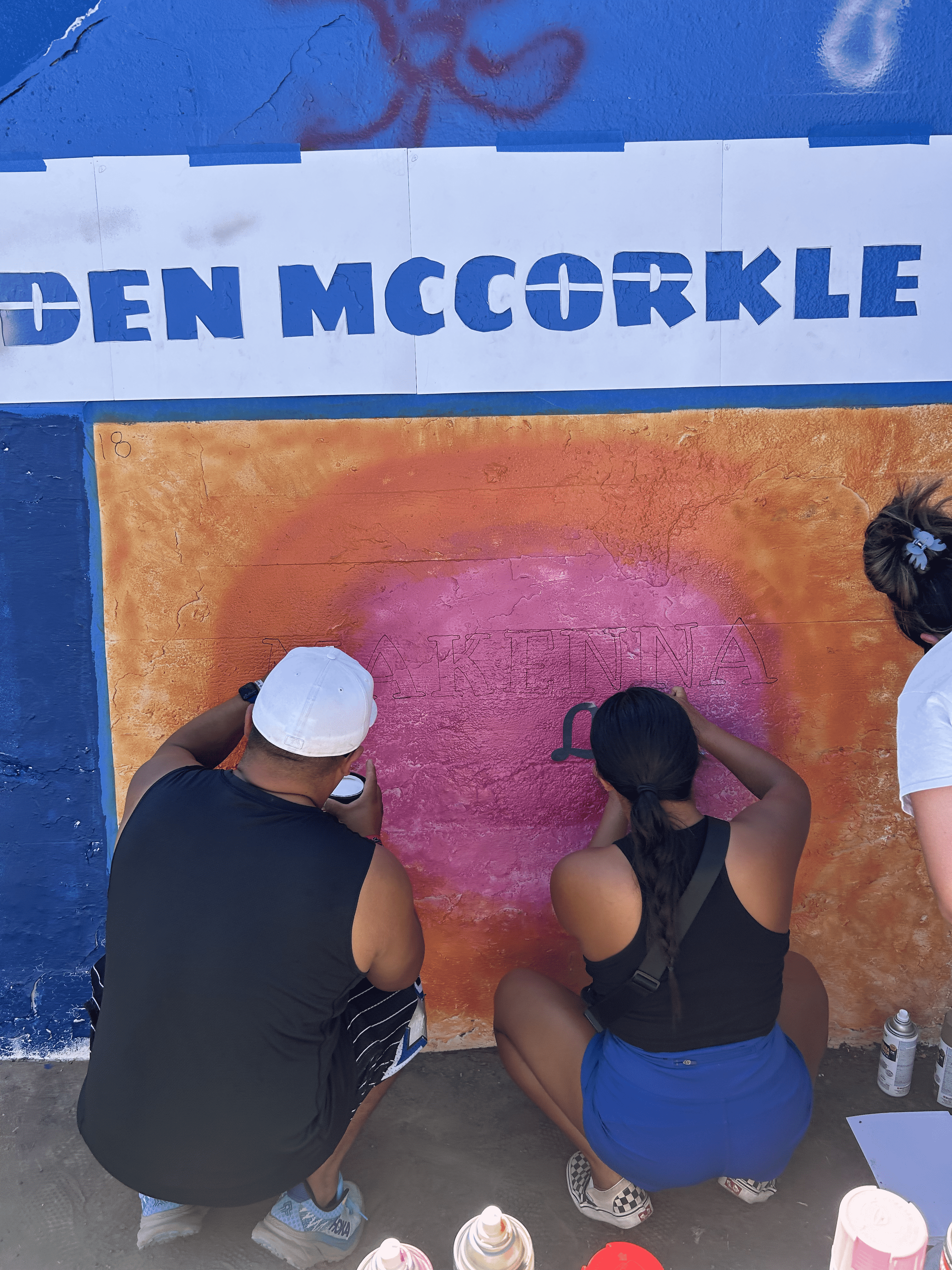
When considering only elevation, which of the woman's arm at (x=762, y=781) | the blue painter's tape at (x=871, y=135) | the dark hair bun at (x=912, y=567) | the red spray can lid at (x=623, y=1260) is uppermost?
the blue painter's tape at (x=871, y=135)

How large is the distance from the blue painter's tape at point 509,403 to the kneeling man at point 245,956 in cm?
82

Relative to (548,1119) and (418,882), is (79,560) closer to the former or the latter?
(418,882)

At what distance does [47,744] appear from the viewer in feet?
7.95

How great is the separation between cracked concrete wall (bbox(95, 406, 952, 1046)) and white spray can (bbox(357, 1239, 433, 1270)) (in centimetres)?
129

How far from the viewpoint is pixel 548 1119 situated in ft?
7.76

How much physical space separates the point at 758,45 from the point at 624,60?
1.12 ft

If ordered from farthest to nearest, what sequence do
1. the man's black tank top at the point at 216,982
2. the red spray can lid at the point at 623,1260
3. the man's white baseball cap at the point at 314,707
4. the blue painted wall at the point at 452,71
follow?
the blue painted wall at the point at 452,71, the man's white baseball cap at the point at 314,707, the man's black tank top at the point at 216,982, the red spray can lid at the point at 623,1260

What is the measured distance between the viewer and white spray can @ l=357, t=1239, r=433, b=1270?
122 centimetres

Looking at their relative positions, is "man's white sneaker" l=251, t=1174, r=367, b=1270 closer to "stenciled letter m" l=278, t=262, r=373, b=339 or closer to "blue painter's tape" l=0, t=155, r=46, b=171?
"stenciled letter m" l=278, t=262, r=373, b=339

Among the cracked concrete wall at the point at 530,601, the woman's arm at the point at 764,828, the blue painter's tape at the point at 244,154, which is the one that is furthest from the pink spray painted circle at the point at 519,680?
the blue painter's tape at the point at 244,154

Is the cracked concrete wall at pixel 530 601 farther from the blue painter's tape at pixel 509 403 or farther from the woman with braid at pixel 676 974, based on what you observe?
the woman with braid at pixel 676 974

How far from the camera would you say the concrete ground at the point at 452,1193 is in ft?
6.47

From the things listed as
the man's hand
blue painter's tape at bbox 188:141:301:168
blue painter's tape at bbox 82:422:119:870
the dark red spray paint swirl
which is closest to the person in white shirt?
the man's hand

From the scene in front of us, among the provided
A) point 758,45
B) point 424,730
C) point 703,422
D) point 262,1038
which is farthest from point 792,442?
point 262,1038
